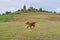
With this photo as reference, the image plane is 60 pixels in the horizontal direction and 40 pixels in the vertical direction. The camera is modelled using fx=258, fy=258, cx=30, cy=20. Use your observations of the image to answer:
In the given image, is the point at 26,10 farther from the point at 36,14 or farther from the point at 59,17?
the point at 59,17

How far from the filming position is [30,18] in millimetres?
37188

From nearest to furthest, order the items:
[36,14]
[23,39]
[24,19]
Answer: [23,39], [24,19], [36,14]

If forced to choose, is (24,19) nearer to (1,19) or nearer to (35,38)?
(1,19)

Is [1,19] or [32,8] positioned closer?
[1,19]

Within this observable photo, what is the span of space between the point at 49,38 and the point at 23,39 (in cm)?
183

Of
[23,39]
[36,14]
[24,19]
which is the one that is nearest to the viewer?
[23,39]

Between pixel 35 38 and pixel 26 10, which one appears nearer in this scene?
pixel 35 38

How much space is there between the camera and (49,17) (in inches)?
1507

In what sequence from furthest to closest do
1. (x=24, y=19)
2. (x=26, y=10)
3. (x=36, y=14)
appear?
(x=26, y=10), (x=36, y=14), (x=24, y=19)

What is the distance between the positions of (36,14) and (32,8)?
3537 mm

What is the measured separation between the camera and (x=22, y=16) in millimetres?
38969

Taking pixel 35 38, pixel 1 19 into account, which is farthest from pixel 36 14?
pixel 35 38

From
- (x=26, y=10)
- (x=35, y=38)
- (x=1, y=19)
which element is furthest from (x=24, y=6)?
(x=35, y=38)

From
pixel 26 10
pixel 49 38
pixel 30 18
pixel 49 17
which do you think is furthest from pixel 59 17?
pixel 49 38
